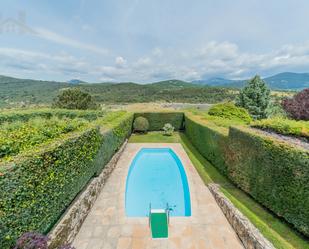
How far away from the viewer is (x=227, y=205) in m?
7.04

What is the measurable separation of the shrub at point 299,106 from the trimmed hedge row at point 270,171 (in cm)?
1637

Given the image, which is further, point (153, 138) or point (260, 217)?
point (153, 138)

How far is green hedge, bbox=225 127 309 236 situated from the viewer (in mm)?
5156

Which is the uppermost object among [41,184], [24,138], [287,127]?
[24,138]

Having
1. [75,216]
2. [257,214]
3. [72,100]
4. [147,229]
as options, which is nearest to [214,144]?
[257,214]

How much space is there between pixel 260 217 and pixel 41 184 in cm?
607

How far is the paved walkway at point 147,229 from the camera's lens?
223 inches

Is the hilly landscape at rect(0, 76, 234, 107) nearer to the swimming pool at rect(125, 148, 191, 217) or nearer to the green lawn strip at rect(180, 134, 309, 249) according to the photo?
the swimming pool at rect(125, 148, 191, 217)

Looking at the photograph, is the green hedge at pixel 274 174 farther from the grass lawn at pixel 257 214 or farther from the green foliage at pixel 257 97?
the green foliage at pixel 257 97

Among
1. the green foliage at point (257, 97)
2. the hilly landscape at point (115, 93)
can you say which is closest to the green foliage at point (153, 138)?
the green foliage at point (257, 97)

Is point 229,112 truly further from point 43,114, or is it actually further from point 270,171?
point 43,114

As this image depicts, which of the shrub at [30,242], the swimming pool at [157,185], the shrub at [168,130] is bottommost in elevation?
the swimming pool at [157,185]

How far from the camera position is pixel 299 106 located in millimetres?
22062

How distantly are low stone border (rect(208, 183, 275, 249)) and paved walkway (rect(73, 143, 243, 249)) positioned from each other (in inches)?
6.8
